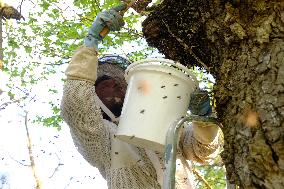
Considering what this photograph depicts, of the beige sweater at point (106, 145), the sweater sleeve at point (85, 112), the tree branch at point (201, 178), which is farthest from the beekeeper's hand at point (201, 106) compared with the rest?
the tree branch at point (201, 178)

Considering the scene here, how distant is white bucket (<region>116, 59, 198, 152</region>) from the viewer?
2.09 m

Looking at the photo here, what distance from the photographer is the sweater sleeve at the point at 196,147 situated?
9.68 feet

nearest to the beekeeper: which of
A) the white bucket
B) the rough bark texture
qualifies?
the white bucket

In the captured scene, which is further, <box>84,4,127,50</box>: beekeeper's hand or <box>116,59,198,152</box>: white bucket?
<box>84,4,127,50</box>: beekeeper's hand

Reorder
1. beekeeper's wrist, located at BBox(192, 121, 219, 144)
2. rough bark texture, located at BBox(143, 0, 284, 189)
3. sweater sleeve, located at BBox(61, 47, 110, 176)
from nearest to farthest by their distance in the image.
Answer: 1. rough bark texture, located at BBox(143, 0, 284, 189)
2. beekeeper's wrist, located at BBox(192, 121, 219, 144)
3. sweater sleeve, located at BBox(61, 47, 110, 176)

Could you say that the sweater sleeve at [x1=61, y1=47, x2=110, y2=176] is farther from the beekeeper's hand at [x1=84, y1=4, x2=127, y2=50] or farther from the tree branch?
the tree branch

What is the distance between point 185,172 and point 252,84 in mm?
1902

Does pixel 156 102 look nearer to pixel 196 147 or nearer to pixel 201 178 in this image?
pixel 196 147

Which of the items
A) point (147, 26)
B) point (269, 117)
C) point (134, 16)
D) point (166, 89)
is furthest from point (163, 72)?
point (134, 16)

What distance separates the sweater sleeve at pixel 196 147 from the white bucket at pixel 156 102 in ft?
2.47

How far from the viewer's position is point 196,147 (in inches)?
119

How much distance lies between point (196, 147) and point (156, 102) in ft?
3.41

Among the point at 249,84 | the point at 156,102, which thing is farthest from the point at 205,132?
the point at 249,84

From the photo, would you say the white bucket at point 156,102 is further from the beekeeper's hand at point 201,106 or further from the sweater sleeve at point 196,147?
the sweater sleeve at point 196,147
